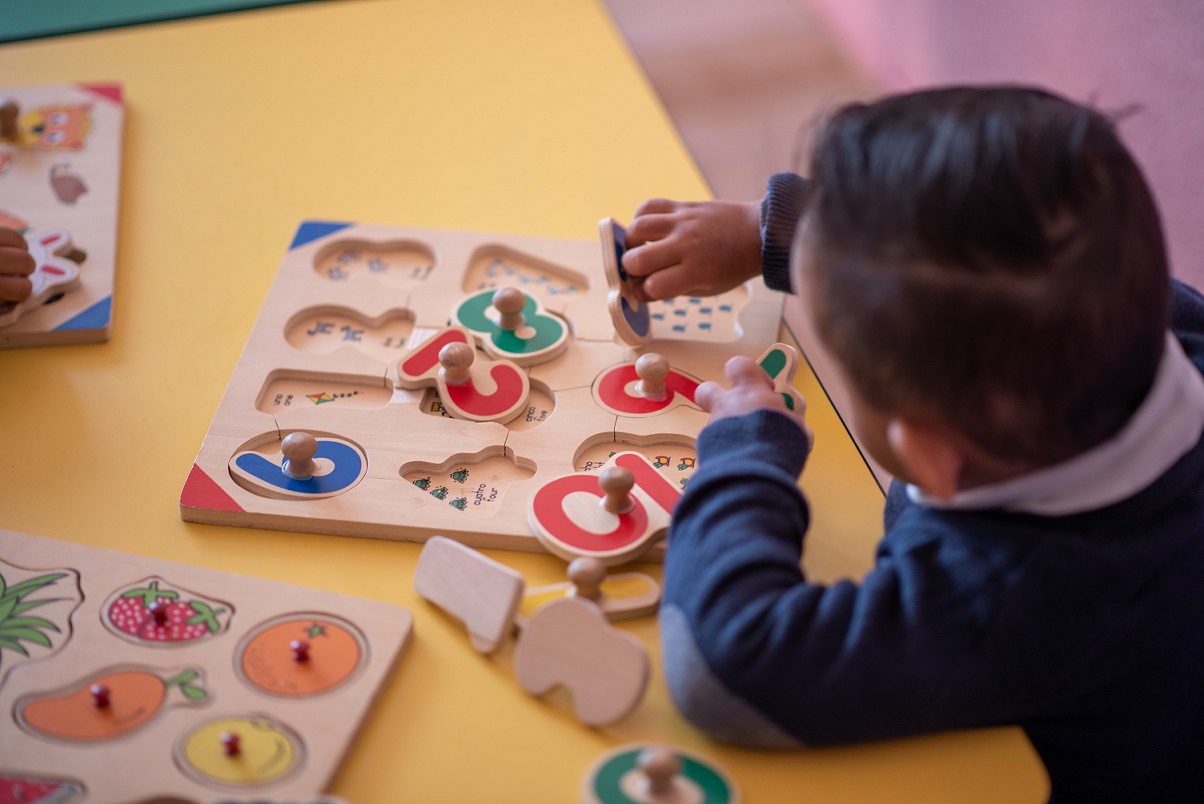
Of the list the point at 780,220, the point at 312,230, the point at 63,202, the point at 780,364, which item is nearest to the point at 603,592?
the point at 780,364

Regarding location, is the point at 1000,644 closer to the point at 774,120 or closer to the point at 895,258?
the point at 895,258

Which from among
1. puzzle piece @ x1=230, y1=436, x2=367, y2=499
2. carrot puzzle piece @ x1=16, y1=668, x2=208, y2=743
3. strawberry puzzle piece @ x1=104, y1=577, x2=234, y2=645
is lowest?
carrot puzzle piece @ x1=16, y1=668, x2=208, y2=743

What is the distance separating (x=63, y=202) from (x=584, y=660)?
746 mm

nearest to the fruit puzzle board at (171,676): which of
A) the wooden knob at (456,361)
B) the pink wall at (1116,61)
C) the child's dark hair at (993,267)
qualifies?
the wooden knob at (456,361)

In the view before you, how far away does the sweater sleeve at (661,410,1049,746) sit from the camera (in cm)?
58

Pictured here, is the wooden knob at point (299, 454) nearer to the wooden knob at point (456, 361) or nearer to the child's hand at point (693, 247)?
the wooden knob at point (456, 361)

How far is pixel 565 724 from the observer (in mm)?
612

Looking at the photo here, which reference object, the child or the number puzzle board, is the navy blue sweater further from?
the number puzzle board

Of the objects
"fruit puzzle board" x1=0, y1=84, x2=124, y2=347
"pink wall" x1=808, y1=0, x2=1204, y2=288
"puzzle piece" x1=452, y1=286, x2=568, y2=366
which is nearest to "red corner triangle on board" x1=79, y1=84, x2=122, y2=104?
"fruit puzzle board" x1=0, y1=84, x2=124, y2=347

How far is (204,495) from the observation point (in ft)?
2.42

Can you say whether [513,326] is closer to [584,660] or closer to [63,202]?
[584,660]

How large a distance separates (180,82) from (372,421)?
66cm

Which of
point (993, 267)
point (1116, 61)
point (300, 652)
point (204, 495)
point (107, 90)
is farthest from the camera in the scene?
point (1116, 61)

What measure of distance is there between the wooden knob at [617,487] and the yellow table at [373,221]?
59mm
